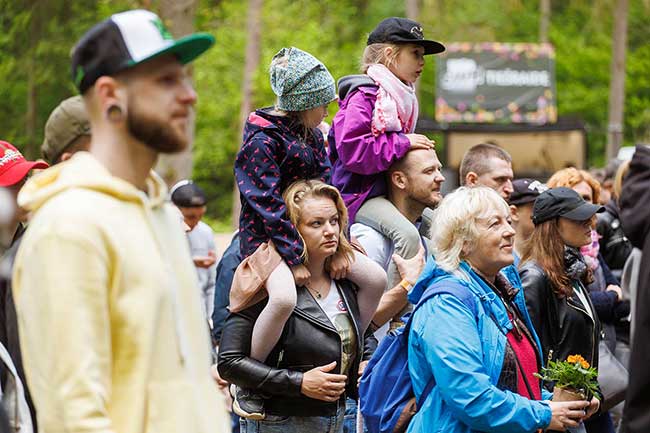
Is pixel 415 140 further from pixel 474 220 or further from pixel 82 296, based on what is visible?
pixel 82 296

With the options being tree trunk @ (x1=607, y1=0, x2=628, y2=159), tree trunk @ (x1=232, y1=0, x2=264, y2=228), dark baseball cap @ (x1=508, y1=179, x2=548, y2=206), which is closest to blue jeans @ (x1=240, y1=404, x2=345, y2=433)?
dark baseball cap @ (x1=508, y1=179, x2=548, y2=206)

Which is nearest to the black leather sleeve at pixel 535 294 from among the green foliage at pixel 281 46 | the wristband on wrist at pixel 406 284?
the wristband on wrist at pixel 406 284

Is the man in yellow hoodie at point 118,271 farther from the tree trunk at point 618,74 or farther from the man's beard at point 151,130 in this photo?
the tree trunk at point 618,74

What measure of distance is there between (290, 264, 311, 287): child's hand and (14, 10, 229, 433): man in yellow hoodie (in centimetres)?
238

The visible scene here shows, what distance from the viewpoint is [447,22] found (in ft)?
141

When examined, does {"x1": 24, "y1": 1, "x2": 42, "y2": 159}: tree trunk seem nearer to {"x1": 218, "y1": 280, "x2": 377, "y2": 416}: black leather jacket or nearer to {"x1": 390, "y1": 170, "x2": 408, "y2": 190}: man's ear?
{"x1": 390, "y1": 170, "x2": 408, "y2": 190}: man's ear

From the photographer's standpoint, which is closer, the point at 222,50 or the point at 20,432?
the point at 20,432

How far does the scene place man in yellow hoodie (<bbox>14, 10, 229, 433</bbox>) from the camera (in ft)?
10.8

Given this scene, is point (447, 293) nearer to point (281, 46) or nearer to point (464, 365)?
point (464, 365)

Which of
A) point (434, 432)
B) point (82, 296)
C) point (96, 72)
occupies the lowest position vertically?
point (434, 432)

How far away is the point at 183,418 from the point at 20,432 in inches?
51.4

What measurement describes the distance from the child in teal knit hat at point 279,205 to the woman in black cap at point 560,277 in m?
1.03

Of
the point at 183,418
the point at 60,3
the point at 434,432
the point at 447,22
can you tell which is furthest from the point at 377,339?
the point at 447,22

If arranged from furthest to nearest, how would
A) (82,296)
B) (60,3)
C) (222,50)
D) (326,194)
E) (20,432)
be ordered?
(222,50) < (60,3) < (326,194) < (20,432) < (82,296)
